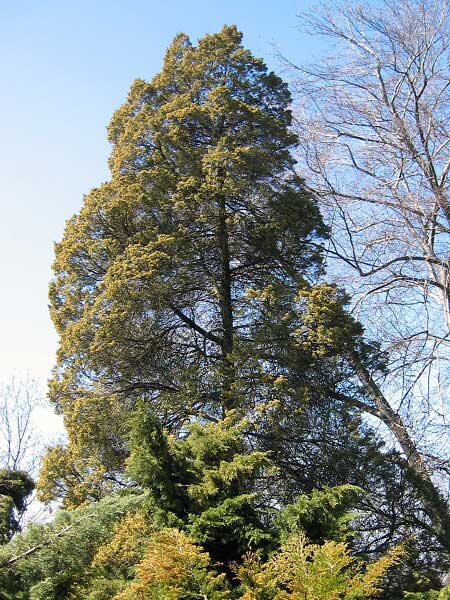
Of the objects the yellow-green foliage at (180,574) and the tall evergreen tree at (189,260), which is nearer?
the yellow-green foliage at (180,574)

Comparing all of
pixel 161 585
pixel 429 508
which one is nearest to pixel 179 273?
pixel 429 508

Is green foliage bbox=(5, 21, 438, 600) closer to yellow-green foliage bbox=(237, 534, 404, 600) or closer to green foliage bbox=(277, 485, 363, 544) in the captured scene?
green foliage bbox=(277, 485, 363, 544)

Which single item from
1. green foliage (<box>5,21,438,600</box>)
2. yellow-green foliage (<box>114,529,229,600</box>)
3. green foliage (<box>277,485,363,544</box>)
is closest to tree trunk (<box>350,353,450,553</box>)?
green foliage (<box>5,21,438,600</box>)

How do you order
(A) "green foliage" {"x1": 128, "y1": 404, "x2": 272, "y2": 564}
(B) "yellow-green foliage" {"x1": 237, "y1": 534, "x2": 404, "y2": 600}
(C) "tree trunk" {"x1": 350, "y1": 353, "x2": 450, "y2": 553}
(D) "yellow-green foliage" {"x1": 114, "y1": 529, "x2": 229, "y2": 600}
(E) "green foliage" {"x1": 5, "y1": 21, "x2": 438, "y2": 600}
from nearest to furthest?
(B) "yellow-green foliage" {"x1": 237, "y1": 534, "x2": 404, "y2": 600}
(D) "yellow-green foliage" {"x1": 114, "y1": 529, "x2": 229, "y2": 600}
(A) "green foliage" {"x1": 128, "y1": 404, "x2": 272, "y2": 564}
(E) "green foliage" {"x1": 5, "y1": 21, "x2": 438, "y2": 600}
(C) "tree trunk" {"x1": 350, "y1": 353, "x2": 450, "y2": 553}

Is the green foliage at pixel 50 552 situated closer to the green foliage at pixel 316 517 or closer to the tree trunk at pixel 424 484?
the green foliage at pixel 316 517

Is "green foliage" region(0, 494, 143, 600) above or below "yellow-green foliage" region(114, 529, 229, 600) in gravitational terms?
above

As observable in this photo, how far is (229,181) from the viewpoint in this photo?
9102 mm

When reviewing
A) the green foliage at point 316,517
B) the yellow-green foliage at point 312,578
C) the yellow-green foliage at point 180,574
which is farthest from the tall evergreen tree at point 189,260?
the yellow-green foliage at point 180,574

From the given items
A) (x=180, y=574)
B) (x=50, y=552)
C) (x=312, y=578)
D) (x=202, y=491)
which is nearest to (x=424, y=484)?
(x=202, y=491)

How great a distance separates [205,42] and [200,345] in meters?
5.31

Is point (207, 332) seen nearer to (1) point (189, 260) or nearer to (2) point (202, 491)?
(1) point (189, 260)

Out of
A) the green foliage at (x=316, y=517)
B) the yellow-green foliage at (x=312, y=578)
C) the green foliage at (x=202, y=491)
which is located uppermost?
the green foliage at (x=202, y=491)

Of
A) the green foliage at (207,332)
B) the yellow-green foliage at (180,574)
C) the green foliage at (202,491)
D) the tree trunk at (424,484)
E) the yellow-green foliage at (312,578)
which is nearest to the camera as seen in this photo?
the yellow-green foliage at (312,578)

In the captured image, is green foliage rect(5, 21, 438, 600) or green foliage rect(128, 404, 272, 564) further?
green foliage rect(5, 21, 438, 600)
